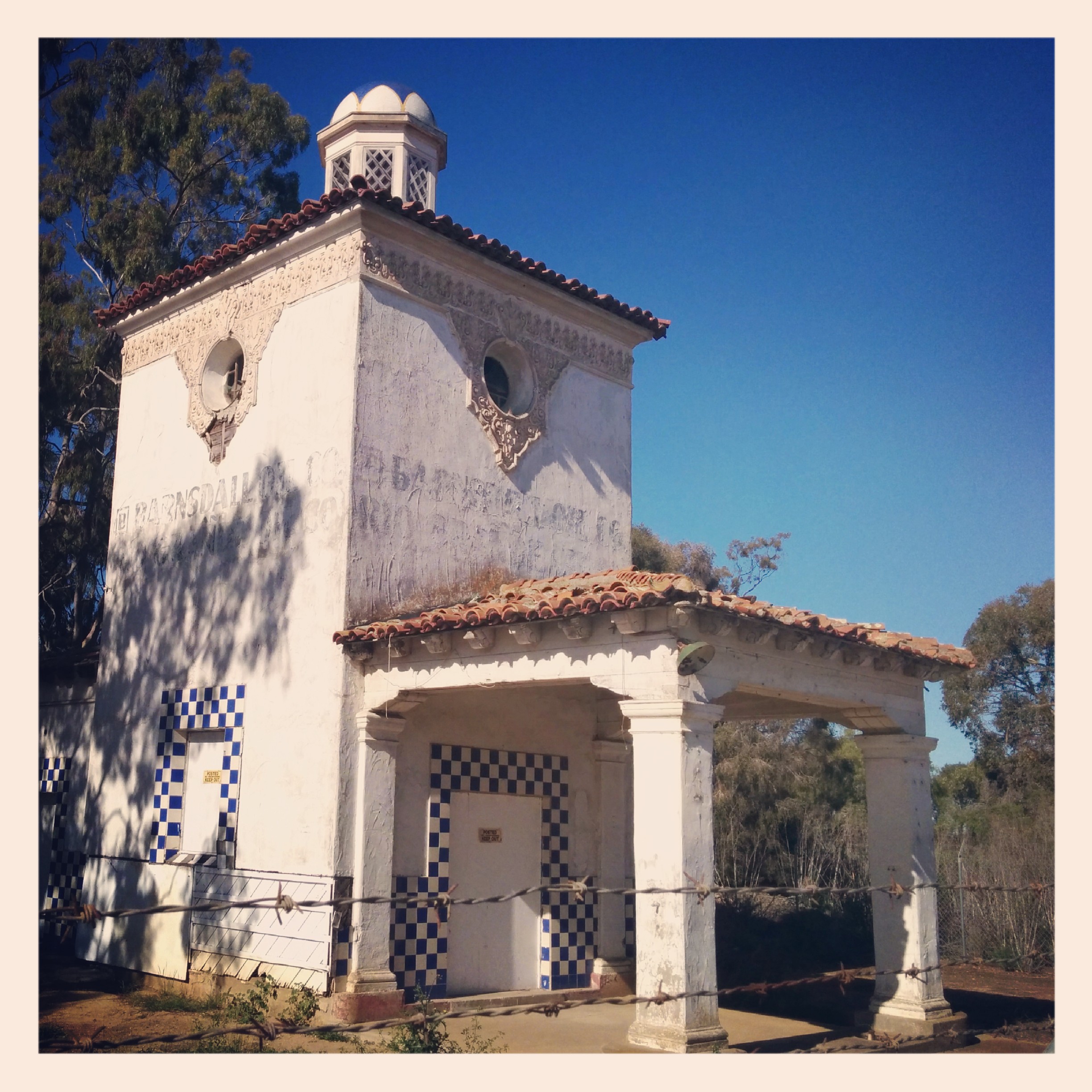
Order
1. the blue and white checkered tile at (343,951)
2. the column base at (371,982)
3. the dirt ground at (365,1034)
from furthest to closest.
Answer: the blue and white checkered tile at (343,951)
the column base at (371,982)
the dirt ground at (365,1034)

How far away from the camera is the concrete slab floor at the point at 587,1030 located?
8.13 metres

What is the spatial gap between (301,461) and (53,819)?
553cm

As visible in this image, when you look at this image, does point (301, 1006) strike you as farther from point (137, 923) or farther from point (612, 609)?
point (612, 609)

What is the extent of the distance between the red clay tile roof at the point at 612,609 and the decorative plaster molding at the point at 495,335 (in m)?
1.81

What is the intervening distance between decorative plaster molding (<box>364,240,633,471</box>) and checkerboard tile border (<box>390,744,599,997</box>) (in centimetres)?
302

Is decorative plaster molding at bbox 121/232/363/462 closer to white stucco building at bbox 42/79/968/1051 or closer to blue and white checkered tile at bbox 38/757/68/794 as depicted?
white stucco building at bbox 42/79/968/1051

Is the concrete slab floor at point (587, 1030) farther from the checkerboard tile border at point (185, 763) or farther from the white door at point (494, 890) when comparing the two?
the checkerboard tile border at point (185, 763)

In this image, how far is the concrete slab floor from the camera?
8133 millimetres

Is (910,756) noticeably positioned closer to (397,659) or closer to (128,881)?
(397,659)

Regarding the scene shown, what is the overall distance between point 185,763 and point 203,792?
0.44 metres

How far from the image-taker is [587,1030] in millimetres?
8914

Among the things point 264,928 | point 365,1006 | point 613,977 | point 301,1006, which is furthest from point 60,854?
point 613,977

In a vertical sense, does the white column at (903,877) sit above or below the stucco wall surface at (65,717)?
below

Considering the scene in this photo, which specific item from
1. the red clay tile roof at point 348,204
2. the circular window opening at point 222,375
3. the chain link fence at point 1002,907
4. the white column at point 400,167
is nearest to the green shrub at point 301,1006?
the circular window opening at point 222,375
